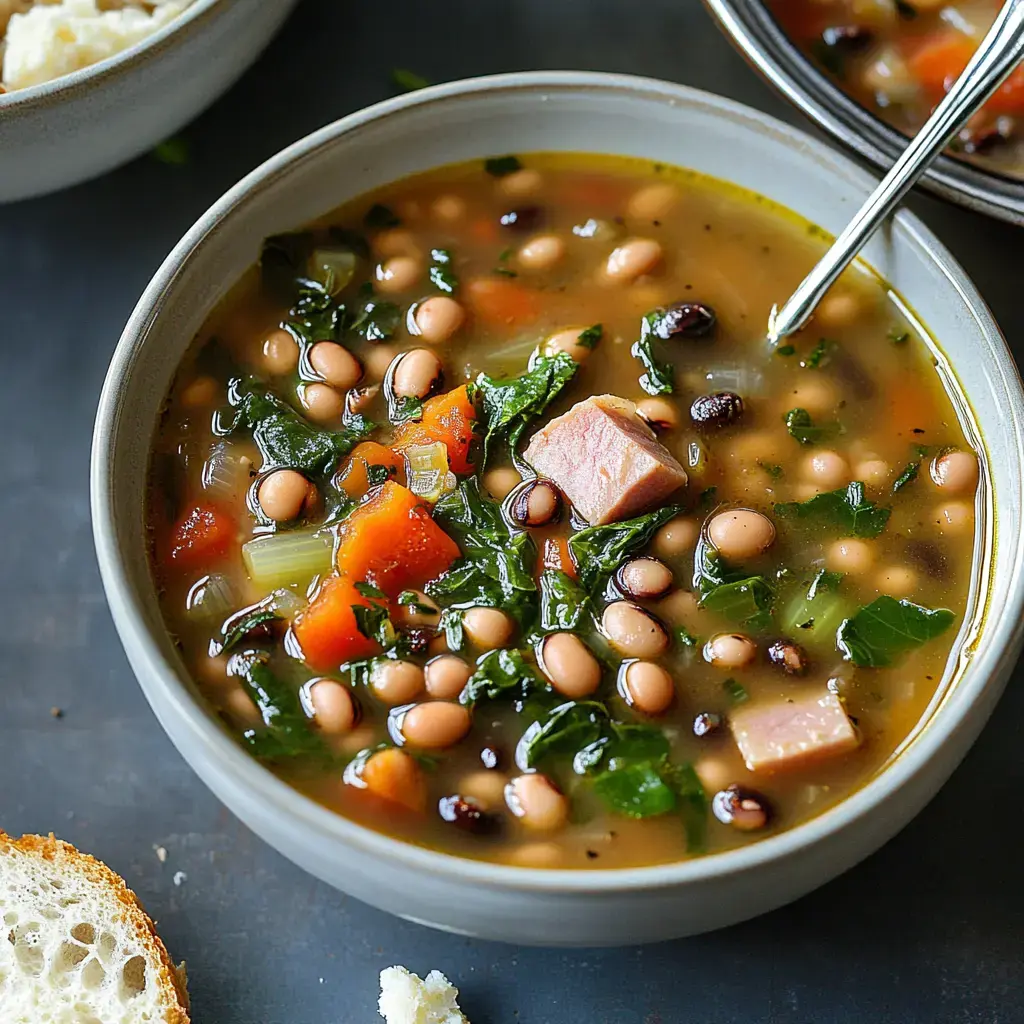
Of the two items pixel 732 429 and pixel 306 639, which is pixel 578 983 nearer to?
pixel 306 639

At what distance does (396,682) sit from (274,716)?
21 cm

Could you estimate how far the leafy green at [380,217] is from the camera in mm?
2760

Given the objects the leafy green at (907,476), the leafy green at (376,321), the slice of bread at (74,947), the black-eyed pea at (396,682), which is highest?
the leafy green at (907,476)

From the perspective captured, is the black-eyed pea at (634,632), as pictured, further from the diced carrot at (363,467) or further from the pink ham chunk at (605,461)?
the diced carrot at (363,467)

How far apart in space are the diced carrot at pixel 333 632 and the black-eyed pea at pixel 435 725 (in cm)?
15

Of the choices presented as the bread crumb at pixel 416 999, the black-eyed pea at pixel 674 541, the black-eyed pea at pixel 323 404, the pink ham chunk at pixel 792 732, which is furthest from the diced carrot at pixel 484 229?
the bread crumb at pixel 416 999

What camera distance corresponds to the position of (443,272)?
270cm

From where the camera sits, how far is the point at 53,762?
2.64m

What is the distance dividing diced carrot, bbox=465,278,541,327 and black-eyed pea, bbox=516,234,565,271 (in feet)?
0.17

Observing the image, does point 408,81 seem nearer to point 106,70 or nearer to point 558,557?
point 106,70

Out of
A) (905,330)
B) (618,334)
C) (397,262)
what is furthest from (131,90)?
(905,330)

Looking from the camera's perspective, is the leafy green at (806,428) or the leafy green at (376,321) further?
the leafy green at (376,321)

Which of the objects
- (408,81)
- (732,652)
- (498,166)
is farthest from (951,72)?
(732,652)

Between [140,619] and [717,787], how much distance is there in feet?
3.16
